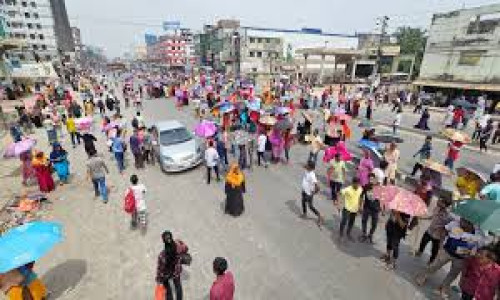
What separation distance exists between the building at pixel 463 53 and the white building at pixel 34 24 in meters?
80.8

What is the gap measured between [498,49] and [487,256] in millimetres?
29344

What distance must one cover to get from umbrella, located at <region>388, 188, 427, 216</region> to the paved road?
1.56m

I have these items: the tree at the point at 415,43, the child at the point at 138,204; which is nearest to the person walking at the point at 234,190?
the child at the point at 138,204

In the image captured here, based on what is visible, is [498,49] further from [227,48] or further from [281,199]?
[227,48]

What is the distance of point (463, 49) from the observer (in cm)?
2816

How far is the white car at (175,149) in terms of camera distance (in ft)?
35.5

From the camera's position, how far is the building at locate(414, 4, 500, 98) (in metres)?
25.8

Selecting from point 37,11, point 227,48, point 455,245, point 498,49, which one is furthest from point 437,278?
point 37,11

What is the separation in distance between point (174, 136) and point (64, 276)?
21.6 ft

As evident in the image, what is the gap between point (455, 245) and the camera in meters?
4.88

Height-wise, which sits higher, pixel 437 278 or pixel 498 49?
pixel 498 49

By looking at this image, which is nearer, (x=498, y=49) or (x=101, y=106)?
(x=101, y=106)

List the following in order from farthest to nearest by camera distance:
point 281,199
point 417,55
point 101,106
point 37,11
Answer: point 37,11
point 417,55
point 101,106
point 281,199

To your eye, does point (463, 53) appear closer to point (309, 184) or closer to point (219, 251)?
point (309, 184)
